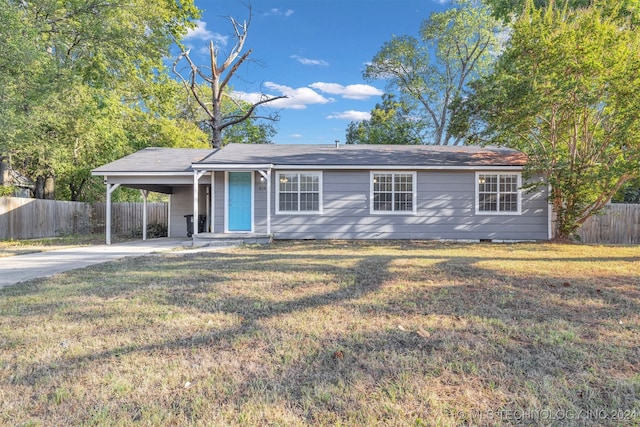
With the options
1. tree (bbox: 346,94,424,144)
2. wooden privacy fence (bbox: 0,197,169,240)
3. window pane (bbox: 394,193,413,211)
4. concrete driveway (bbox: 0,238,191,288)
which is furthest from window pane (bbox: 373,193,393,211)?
tree (bbox: 346,94,424,144)

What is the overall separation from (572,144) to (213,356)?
12.2 m

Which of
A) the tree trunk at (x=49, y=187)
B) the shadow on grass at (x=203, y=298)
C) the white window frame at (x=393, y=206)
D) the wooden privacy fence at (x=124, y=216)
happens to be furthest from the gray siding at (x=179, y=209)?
the shadow on grass at (x=203, y=298)

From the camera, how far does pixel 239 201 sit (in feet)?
38.9

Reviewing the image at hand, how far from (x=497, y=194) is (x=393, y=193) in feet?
11.6

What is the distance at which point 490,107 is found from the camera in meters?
10.5

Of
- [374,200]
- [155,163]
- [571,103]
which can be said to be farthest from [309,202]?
[571,103]

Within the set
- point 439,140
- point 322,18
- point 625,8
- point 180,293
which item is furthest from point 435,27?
point 180,293

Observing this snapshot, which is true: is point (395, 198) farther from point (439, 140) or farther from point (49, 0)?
point (439, 140)

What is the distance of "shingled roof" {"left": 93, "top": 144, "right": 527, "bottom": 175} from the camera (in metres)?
11.6

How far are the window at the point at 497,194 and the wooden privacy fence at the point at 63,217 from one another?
532 inches

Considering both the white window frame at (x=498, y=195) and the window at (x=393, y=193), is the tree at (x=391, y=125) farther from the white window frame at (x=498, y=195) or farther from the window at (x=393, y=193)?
the window at (x=393, y=193)

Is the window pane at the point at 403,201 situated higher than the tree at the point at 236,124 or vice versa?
the tree at the point at 236,124

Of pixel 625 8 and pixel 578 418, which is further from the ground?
pixel 625 8

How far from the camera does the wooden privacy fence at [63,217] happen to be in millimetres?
13466
